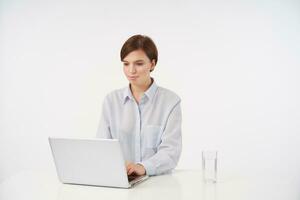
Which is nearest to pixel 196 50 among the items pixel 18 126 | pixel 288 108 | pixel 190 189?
pixel 288 108

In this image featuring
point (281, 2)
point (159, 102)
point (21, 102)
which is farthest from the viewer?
point (21, 102)

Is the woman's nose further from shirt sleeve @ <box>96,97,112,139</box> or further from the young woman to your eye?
shirt sleeve @ <box>96,97,112,139</box>

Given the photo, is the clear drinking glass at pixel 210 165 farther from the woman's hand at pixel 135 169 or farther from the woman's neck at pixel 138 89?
the woman's neck at pixel 138 89

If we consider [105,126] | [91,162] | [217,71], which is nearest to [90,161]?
[91,162]

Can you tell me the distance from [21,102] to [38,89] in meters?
0.18

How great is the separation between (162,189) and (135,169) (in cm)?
22

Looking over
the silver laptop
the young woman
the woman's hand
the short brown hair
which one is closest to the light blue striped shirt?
the young woman

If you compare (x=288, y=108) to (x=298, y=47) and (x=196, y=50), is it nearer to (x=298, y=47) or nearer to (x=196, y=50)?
(x=298, y=47)

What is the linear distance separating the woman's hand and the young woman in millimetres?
404

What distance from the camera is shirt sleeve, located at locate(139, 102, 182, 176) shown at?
2.54 meters

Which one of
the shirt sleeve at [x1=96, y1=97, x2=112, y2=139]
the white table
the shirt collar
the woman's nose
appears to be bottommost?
the white table

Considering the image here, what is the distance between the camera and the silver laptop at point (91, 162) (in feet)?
7.32

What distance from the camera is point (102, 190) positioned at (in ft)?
7.42

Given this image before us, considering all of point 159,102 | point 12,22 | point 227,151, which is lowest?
point 227,151
